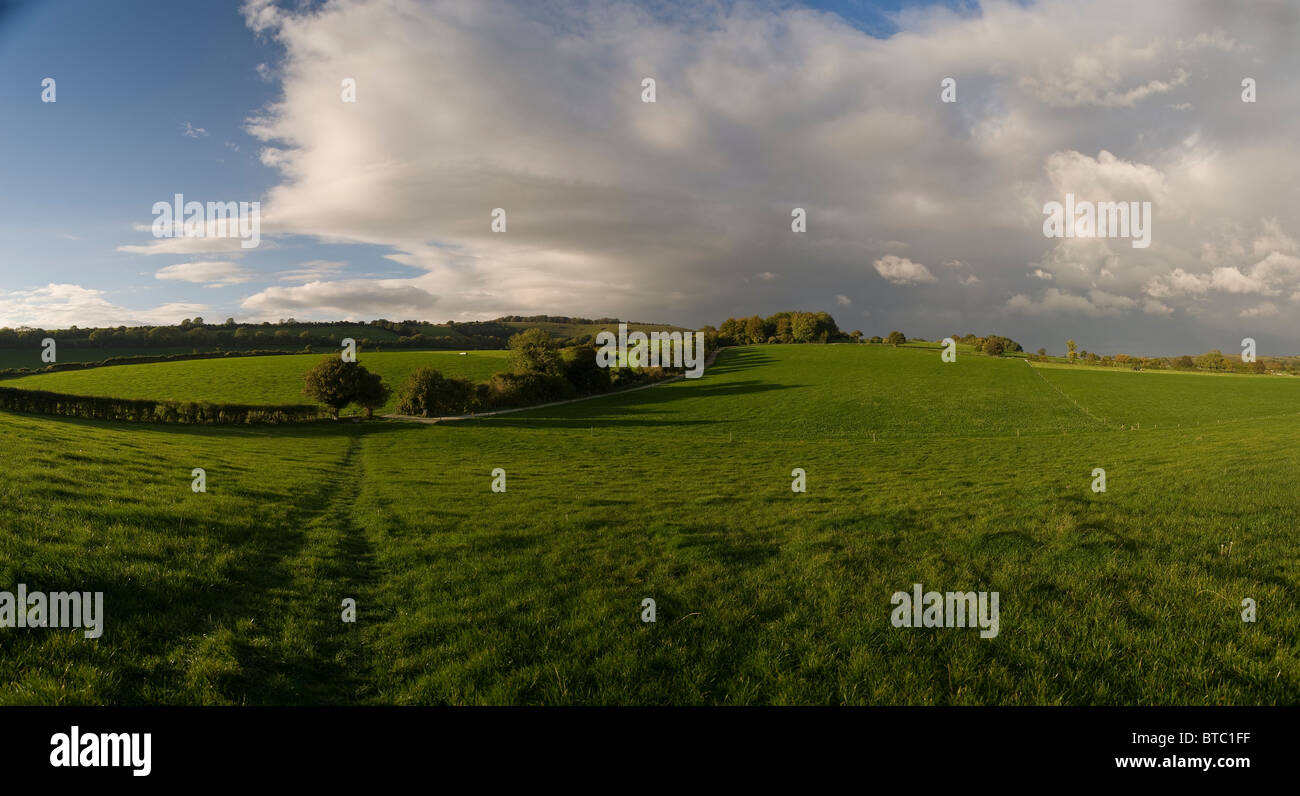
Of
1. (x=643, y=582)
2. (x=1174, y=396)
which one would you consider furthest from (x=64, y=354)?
(x=1174, y=396)

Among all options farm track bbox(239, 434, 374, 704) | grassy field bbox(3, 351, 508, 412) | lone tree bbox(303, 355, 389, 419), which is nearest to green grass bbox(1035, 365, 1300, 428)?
farm track bbox(239, 434, 374, 704)

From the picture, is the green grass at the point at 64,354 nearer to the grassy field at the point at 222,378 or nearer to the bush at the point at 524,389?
the grassy field at the point at 222,378

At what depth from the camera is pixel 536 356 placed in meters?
85.8

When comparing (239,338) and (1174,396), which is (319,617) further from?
(239,338)

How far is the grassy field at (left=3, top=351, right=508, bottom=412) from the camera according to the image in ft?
226

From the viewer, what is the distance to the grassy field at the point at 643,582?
537cm

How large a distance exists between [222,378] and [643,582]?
101685 millimetres

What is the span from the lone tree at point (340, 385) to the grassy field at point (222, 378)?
31.7 feet

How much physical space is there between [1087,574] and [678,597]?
22.9 ft

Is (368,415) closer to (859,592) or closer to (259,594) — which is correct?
(259,594)

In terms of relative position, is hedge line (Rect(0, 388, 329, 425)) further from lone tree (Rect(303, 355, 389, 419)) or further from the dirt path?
the dirt path

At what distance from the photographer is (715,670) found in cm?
560

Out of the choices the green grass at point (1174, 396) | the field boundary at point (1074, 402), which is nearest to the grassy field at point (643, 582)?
the field boundary at point (1074, 402)

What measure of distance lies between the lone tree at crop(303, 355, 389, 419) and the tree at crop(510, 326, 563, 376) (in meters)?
24.9
